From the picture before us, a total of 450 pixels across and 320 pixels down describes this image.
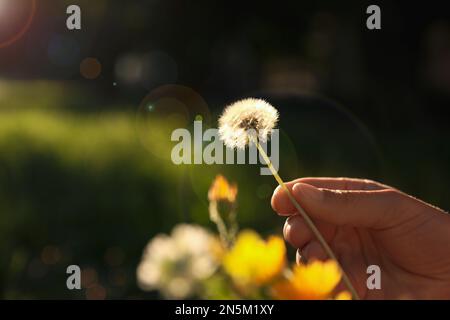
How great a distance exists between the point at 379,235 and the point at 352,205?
391 millimetres

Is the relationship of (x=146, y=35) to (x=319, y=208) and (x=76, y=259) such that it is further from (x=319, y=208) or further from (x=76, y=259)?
(x=319, y=208)

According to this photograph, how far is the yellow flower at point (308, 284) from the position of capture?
44 centimetres

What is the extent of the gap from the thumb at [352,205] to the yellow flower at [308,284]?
1.00 meters

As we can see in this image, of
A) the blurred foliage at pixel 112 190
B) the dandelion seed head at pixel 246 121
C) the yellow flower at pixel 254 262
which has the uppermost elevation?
the dandelion seed head at pixel 246 121

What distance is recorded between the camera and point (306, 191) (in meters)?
1.48

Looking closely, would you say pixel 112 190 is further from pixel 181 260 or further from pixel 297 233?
pixel 181 260

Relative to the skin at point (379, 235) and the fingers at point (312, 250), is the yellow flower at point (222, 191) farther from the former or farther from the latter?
the fingers at point (312, 250)

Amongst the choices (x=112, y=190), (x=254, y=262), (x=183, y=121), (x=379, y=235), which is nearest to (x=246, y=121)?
(x=254, y=262)

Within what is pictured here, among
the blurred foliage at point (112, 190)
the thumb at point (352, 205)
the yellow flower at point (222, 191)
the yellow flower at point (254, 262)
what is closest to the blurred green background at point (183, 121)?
the blurred foliage at point (112, 190)

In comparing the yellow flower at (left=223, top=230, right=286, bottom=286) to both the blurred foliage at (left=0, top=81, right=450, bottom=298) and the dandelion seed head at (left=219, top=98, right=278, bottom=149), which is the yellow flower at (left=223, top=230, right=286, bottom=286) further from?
the blurred foliage at (left=0, top=81, right=450, bottom=298)

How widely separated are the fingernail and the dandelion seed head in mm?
530

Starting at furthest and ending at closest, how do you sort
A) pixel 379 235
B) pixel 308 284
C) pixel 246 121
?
pixel 379 235 → pixel 246 121 → pixel 308 284
